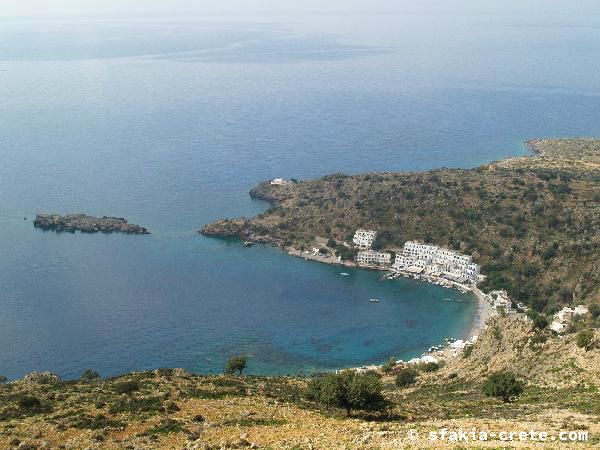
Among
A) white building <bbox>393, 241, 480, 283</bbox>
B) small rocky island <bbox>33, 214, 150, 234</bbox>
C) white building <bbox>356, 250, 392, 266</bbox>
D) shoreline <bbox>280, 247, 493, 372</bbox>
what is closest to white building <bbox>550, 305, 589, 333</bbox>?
shoreline <bbox>280, 247, 493, 372</bbox>

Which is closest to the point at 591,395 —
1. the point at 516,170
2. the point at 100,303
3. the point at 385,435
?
the point at 385,435

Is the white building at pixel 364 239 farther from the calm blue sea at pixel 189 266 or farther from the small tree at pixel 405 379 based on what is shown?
the small tree at pixel 405 379

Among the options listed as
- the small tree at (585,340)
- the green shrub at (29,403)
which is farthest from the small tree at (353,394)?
the small tree at (585,340)

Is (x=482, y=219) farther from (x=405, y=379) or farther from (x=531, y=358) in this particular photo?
(x=531, y=358)

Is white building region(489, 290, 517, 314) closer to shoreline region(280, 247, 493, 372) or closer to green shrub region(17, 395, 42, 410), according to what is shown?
shoreline region(280, 247, 493, 372)

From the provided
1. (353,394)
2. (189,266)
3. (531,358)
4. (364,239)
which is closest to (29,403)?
(353,394)

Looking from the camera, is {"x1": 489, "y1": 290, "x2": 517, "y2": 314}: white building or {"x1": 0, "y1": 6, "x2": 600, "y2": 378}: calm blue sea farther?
{"x1": 489, "y1": 290, "x2": 517, "y2": 314}: white building
